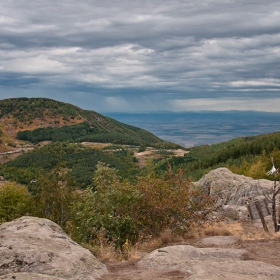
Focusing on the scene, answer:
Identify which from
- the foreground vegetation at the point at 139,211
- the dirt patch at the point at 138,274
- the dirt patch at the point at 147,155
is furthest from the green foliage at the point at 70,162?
the dirt patch at the point at 138,274

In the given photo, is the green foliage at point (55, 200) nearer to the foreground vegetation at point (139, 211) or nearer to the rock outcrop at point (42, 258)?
the foreground vegetation at point (139, 211)

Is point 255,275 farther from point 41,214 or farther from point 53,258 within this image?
point 41,214

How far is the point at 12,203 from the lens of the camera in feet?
153

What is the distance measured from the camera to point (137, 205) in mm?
18688

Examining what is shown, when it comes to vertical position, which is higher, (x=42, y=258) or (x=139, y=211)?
(x=42, y=258)

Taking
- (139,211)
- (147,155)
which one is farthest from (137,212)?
(147,155)

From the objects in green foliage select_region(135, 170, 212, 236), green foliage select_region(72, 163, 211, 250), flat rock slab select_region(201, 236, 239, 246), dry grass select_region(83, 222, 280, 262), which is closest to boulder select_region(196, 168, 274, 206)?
dry grass select_region(83, 222, 280, 262)

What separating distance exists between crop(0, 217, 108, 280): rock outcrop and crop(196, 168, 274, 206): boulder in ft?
65.5

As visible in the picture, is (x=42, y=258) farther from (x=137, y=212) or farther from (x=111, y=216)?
(x=137, y=212)

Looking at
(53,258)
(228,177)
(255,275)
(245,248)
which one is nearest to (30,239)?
(53,258)

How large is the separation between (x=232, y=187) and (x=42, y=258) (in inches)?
1041

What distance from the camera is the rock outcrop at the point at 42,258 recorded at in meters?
9.18

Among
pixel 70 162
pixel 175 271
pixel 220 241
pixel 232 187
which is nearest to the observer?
pixel 175 271

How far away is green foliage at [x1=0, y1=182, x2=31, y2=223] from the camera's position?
4378 centimetres
